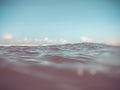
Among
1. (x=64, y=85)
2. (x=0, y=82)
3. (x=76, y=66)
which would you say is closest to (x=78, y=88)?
(x=64, y=85)

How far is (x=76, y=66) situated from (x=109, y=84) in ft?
2.08

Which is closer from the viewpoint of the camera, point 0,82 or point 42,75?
point 0,82

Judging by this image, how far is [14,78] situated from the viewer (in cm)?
176

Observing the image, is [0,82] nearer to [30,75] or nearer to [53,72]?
[30,75]

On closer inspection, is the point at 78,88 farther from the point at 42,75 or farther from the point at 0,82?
the point at 0,82

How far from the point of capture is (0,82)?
5.60 ft

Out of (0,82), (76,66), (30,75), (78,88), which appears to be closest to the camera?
(78,88)

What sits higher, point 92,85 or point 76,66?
point 76,66

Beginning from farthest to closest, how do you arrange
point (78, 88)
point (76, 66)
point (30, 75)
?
point (76, 66) → point (30, 75) → point (78, 88)

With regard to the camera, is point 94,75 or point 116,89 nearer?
point 116,89

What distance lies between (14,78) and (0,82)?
0.18 meters

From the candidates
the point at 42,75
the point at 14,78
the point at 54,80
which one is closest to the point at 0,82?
the point at 14,78

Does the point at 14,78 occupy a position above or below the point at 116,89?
above

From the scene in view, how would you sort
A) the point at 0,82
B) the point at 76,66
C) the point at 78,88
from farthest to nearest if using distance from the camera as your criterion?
the point at 76,66 → the point at 0,82 → the point at 78,88
